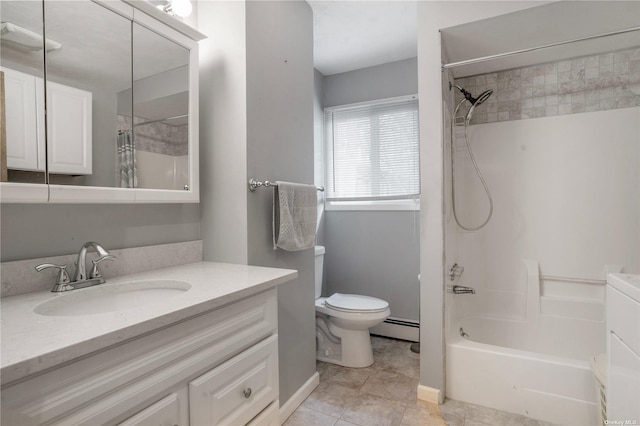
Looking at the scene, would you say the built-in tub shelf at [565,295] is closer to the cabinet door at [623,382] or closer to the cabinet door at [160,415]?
the cabinet door at [623,382]

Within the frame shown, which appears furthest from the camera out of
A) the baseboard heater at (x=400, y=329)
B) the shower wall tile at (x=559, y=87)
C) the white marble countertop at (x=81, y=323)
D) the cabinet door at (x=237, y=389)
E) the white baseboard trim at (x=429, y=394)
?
the baseboard heater at (x=400, y=329)

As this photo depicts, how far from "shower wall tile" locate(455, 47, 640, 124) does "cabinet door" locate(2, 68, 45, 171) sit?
2444 millimetres

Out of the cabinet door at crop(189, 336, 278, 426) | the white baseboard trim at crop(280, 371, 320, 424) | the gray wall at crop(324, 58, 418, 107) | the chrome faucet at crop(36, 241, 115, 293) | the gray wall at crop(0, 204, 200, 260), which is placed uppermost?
the gray wall at crop(324, 58, 418, 107)

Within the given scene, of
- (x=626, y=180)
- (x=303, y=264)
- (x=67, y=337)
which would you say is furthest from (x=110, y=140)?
(x=626, y=180)

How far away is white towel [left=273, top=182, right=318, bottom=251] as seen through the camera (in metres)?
1.64

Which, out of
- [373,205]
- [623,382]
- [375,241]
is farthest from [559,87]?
[623,382]

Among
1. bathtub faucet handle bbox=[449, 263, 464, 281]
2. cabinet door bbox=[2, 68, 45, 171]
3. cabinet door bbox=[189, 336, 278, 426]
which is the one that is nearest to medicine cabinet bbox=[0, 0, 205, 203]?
cabinet door bbox=[2, 68, 45, 171]

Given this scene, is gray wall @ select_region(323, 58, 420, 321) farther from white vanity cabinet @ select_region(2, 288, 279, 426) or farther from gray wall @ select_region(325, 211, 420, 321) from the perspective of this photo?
white vanity cabinet @ select_region(2, 288, 279, 426)

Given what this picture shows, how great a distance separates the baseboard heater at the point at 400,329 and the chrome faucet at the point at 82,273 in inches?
90.8

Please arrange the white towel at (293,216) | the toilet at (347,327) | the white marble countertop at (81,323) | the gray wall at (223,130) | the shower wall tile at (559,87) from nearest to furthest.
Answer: the white marble countertop at (81,323) → the gray wall at (223,130) → the white towel at (293,216) → the shower wall tile at (559,87) → the toilet at (347,327)

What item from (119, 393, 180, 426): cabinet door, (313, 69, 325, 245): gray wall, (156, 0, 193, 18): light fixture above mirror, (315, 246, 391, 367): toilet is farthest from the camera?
(313, 69, 325, 245): gray wall

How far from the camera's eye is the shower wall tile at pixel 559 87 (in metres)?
2.08

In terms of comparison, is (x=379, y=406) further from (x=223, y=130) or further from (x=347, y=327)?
(x=223, y=130)

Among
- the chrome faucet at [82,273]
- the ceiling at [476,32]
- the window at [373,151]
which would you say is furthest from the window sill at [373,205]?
the chrome faucet at [82,273]
